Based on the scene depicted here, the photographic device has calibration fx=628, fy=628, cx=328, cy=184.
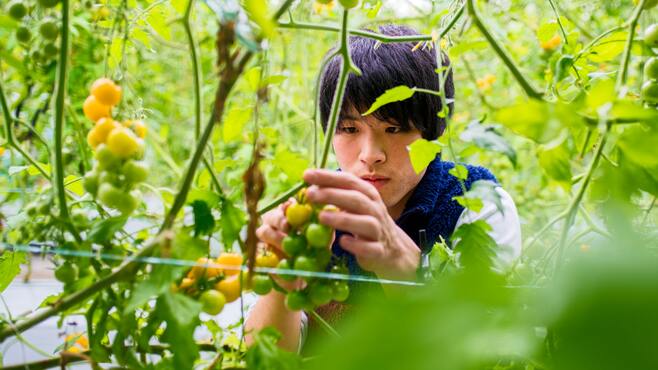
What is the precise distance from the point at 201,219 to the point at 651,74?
0.38 metres

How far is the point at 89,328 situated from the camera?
0.46 metres

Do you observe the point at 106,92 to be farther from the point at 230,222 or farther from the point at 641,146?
the point at 641,146

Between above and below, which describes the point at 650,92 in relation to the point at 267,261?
above

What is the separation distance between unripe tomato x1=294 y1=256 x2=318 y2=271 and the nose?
16.6 inches

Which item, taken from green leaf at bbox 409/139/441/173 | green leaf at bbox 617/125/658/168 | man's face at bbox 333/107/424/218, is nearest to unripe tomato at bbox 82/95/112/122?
green leaf at bbox 409/139/441/173

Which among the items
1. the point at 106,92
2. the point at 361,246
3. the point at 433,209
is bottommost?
the point at 433,209

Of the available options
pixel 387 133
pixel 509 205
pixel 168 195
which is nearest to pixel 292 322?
pixel 168 195

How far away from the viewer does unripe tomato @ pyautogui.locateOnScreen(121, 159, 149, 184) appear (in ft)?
1.32

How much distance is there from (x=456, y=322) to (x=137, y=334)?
32 centimetres

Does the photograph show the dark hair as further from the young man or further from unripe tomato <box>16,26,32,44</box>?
unripe tomato <box>16,26,32,44</box>

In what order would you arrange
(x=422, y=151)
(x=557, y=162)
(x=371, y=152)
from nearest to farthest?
1. (x=557, y=162)
2. (x=422, y=151)
3. (x=371, y=152)

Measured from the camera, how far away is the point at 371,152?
819mm

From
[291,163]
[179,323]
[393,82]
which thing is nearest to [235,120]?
[291,163]

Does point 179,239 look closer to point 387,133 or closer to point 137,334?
point 137,334
